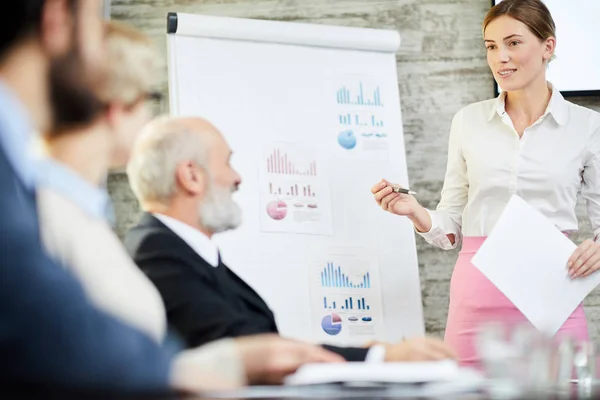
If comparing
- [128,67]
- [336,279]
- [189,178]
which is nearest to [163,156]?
[189,178]

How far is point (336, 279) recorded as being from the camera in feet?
11.0

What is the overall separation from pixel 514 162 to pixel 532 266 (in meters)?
0.43

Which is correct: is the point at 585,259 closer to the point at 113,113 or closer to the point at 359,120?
the point at 359,120

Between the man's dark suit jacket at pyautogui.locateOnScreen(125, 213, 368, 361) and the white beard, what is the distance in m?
0.07

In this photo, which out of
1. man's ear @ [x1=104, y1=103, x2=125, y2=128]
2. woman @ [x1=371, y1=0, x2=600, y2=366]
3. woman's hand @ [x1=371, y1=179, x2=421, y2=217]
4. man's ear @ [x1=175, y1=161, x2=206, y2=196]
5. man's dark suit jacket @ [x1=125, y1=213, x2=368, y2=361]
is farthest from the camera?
woman @ [x1=371, y1=0, x2=600, y2=366]

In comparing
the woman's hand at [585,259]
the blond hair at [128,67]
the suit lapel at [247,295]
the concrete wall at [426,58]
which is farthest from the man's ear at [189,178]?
the concrete wall at [426,58]

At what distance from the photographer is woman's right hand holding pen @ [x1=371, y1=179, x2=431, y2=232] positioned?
2758 mm

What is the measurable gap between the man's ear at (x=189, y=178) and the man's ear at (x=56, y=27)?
Answer: 675 mm

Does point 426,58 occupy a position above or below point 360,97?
above

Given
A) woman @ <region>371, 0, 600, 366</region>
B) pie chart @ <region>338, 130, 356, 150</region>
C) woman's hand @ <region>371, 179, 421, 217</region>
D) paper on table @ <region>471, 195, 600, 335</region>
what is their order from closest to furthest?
paper on table @ <region>471, 195, 600, 335</region>, woman's hand @ <region>371, 179, 421, 217</region>, woman @ <region>371, 0, 600, 366</region>, pie chart @ <region>338, 130, 356, 150</region>

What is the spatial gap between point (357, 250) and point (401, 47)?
3.49 ft

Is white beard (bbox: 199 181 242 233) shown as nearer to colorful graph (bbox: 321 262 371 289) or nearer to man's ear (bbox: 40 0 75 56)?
man's ear (bbox: 40 0 75 56)

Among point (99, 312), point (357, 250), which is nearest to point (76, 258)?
point (99, 312)

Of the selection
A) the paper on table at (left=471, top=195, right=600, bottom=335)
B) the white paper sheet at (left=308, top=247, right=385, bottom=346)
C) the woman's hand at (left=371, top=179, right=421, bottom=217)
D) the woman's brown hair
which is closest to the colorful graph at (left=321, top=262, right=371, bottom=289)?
the white paper sheet at (left=308, top=247, right=385, bottom=346)
